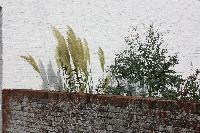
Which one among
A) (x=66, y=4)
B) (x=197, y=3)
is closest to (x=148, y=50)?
(x=66, y=4)

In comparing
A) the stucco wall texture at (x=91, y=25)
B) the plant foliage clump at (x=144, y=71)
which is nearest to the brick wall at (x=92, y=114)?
the stucco wall texture at (x=91, y=25)

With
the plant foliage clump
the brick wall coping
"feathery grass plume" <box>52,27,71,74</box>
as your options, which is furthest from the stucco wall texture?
the brick wall coping

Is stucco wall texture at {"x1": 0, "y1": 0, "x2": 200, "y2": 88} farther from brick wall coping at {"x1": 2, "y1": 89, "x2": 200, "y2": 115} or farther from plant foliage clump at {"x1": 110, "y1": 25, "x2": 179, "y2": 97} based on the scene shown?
brick wall coping at {"x1": 2, "y1": 89, "x2": 200, "y2": 115}

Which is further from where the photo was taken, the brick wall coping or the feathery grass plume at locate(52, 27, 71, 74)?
the feathery grass plume at locate(52, 27, 71, 74)

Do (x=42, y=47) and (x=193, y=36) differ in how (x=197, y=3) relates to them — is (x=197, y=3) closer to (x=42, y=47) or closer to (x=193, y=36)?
(x=193, y=36)

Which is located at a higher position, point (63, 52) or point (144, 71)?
point (63, 52)

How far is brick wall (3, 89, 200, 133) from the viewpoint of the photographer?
3865mm

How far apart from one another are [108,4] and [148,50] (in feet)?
5.04

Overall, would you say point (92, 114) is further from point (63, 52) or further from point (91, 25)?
point (91, 25)

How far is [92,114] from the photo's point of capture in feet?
15.5

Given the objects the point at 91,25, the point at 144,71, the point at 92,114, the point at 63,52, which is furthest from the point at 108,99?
the point at 91,25

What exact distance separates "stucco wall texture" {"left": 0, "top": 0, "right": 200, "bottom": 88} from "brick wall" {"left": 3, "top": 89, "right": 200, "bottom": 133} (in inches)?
55.3

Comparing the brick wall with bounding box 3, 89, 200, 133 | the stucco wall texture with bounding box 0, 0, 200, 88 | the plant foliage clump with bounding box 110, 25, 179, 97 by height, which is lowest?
the brick wall with bounding box 3, 89, 200, 133

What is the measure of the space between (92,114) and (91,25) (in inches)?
155
